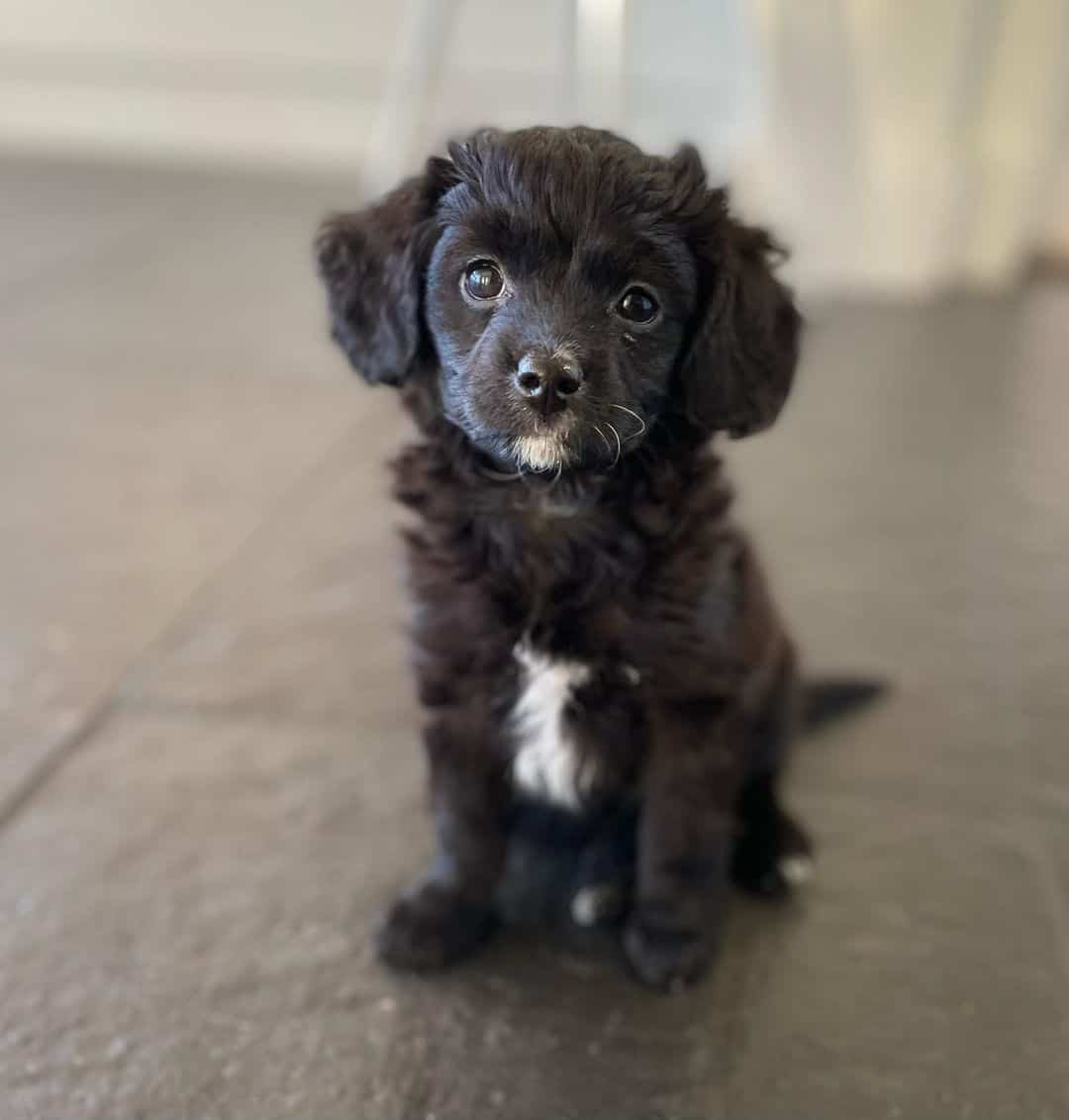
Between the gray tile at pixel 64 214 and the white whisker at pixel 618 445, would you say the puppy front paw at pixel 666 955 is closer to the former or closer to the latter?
the white whisker at pixel 618 445

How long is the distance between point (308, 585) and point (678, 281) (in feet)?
4.05

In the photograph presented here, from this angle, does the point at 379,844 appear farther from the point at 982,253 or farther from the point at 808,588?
the point at 982,253

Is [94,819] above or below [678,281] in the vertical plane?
below

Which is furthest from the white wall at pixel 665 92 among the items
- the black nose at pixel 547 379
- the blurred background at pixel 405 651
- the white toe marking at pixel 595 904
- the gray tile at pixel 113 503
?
the white toe marking at pixel 595 904

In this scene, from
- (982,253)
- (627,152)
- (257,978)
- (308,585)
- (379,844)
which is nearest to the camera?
(627,152)

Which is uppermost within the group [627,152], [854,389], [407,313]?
[627,152]

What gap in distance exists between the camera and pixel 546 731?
53.3 inches

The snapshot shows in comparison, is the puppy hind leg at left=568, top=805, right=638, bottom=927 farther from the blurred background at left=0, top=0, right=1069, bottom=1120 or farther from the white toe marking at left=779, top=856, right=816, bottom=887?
the white toe marking at left=779, top=856, right=816, bottom=887

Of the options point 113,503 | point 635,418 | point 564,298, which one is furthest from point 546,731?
point 113,503

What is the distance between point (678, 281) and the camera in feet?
4.01

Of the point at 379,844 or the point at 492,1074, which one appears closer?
the point at 492,1074

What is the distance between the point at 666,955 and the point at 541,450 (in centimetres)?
63

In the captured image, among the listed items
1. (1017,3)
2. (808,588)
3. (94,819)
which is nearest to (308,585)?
(94,819)

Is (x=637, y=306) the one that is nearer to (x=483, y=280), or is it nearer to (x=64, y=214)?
(x=483, y=280)
